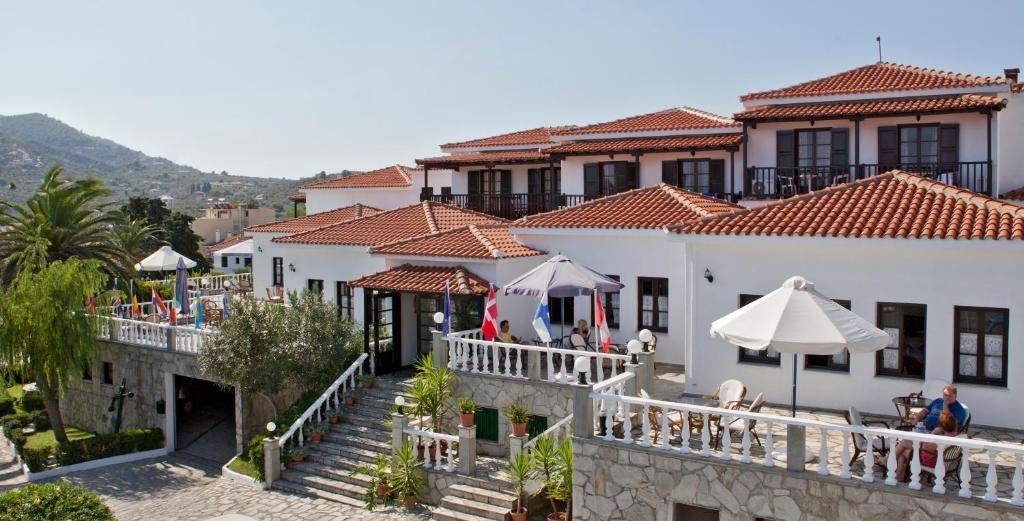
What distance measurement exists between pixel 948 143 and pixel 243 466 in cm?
2077

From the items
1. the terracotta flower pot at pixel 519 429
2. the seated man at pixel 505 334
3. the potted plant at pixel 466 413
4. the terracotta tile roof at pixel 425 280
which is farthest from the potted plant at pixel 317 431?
the terracotta flower pot at pixel 519 429

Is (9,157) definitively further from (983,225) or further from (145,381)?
(983,225)

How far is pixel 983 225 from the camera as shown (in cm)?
1487

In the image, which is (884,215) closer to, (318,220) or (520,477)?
(520,477)

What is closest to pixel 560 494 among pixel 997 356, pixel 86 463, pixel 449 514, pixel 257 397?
pixel 449 514

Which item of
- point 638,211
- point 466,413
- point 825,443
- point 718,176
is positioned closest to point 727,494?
point 825,443

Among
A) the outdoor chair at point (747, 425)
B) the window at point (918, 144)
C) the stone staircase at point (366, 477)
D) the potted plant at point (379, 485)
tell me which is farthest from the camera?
the window at point (918, 144)

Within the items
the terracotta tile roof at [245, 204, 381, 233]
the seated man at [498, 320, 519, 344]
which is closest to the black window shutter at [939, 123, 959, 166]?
the seated man at [498, 320, 519, 344]

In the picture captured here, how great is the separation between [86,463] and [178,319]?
8.30 metres

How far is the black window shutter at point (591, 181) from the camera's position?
2916cm

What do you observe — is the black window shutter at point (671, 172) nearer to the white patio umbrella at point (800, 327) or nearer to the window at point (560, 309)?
the window at point (560, 309)

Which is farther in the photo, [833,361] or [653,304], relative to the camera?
[653,304]

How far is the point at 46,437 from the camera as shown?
27.9 m

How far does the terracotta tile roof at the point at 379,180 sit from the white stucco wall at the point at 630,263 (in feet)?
62.5
